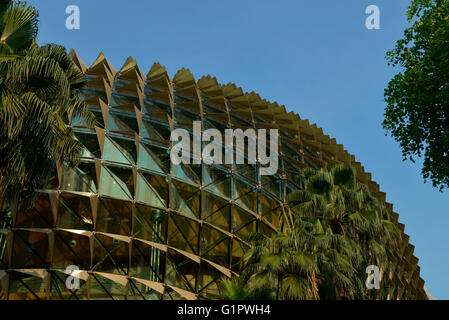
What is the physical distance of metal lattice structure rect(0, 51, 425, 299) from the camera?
22031mm

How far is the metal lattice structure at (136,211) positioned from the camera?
22031mm

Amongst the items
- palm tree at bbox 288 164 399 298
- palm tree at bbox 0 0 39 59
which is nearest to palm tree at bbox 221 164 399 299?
palm tree at bbox 288 164 399 298

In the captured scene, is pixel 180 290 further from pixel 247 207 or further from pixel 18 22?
pixel 18 22

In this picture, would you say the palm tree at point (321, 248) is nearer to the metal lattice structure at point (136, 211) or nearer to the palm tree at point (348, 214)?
the palm tree at point (348, 214)

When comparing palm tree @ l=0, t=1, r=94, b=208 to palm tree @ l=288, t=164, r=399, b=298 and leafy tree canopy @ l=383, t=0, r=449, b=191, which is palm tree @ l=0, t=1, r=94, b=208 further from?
leafy tree canopy @ l=383, t=0, r=449, b=191

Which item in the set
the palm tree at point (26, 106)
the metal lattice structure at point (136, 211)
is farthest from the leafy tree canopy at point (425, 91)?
the palm tree at point (26, 106)

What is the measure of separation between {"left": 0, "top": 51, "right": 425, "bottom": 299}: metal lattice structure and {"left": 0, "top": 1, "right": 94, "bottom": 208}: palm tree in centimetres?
503

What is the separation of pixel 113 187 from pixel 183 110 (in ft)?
28.3

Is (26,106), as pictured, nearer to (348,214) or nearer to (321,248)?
(321,248)

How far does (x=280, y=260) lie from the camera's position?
18.4 metres

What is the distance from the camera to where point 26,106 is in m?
15.2

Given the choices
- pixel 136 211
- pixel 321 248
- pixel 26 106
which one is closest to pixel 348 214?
pixel 321 248

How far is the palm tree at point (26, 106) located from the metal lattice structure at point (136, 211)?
503cm
